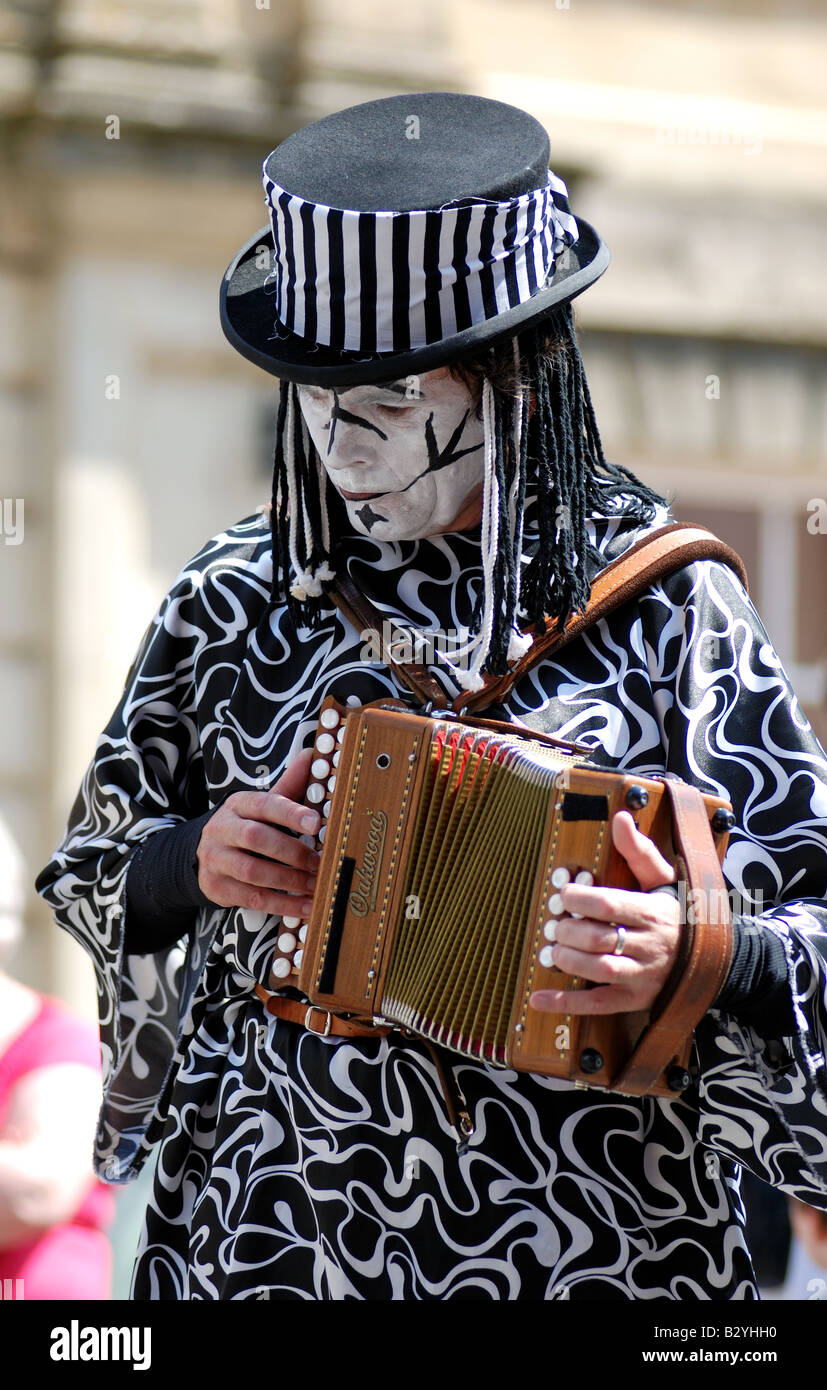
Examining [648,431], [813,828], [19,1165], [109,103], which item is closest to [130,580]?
[109,103]

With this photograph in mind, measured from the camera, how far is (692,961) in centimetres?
183

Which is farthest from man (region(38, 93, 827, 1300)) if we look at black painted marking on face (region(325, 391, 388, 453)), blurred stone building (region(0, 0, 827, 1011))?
blurred stone building (region(0, 0, 827, 1011))

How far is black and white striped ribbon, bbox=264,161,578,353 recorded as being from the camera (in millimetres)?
2033

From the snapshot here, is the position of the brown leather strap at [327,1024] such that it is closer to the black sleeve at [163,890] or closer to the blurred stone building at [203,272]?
the black sleeve at [163,890]

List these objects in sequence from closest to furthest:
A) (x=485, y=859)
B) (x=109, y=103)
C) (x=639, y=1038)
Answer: (x=639, y=1038) → (x=485, y=859) → (x=109, y=103)

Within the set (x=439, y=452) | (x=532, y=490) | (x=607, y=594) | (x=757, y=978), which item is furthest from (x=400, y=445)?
(x=757, y=978)

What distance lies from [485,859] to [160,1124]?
2.02 ft

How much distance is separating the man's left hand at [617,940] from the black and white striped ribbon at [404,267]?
621 millimetres

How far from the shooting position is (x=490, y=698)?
6.85 ft

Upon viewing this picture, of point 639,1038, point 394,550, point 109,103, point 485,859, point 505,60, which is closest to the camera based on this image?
point 639,1038

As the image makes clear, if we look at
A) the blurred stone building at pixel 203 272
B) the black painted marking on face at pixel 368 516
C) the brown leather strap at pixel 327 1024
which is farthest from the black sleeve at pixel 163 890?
the blurred stone building at pixel 203 272

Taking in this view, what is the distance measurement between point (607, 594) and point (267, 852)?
49 cm
